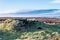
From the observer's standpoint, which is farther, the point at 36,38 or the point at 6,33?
the point at 6,33

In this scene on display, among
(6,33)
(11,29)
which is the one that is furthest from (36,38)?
(11,29)

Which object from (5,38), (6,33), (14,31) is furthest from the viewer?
(14,31)

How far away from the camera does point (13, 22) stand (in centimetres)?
2606

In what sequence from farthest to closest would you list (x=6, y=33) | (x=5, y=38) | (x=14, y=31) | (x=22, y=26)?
1. (x=22, y=26)
2. (x=14, y=31)
3. (x=6, y=33)
4. (x=5, y=38)

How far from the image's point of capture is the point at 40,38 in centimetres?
1778

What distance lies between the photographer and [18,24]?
25.7 meters

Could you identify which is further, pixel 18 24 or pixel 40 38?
pixel 18 24

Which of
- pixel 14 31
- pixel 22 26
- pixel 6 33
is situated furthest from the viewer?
pixel 22 26

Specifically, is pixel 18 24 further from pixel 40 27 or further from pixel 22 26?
pixel 40 27

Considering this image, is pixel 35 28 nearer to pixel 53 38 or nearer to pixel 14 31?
pixel 14 31

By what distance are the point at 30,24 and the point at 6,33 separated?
4877mm

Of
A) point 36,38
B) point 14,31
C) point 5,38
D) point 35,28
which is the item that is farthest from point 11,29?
point 36,38

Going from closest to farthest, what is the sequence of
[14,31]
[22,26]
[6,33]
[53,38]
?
[53,38], [6,33], [14,31], [22,26]

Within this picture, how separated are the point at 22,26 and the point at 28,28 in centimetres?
67
